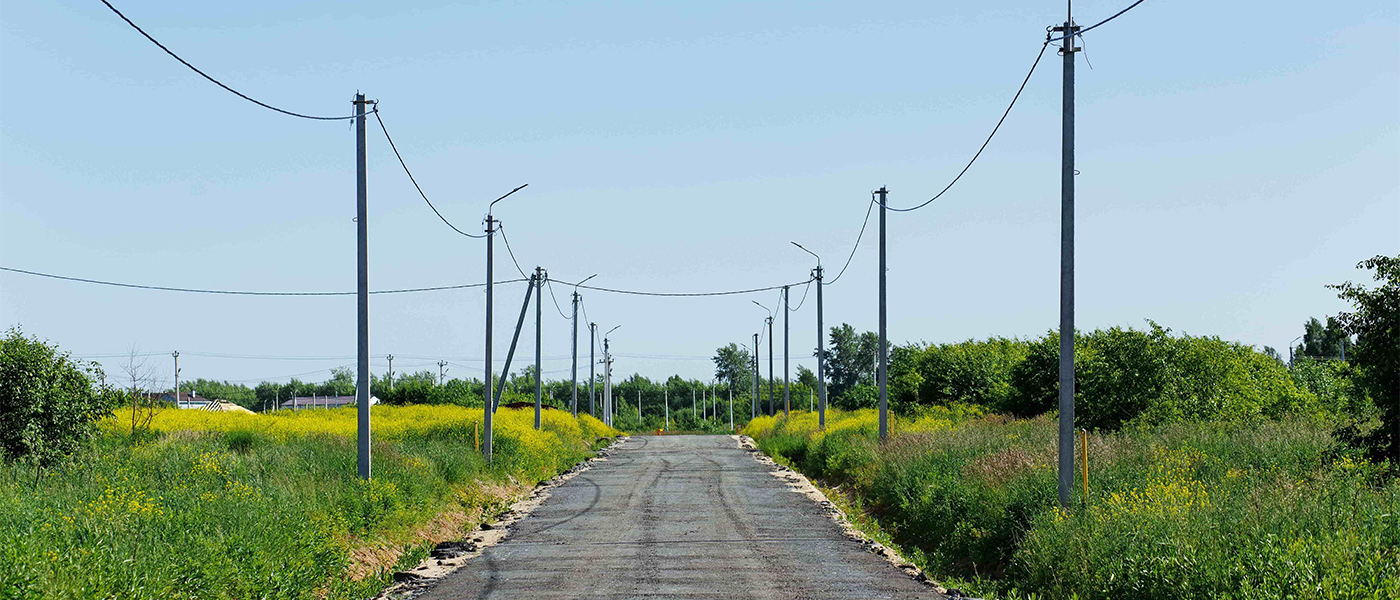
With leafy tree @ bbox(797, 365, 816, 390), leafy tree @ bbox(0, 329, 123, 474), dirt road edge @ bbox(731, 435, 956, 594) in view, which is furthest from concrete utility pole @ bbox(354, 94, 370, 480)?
leafy tree @ bbox(797, 365, 816, 390)

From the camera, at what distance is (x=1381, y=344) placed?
1520 centimetres

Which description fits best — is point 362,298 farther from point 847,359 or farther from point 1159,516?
point 847,359

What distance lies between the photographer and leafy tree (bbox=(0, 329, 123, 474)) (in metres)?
19.1

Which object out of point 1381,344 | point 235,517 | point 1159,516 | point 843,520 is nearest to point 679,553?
point 843,520

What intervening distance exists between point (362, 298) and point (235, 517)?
23.5ft

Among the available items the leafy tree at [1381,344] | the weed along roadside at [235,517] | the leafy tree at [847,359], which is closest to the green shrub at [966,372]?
the weed along roadside at [235,517]

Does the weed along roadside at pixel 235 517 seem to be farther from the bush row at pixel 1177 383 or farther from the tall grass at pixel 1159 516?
the bush row at pixel 1177 383

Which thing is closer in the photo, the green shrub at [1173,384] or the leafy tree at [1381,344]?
the leafy tree at [1381,344]

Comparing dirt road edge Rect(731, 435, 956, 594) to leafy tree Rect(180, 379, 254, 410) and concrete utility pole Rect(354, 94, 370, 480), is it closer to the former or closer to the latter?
concrete utility pole Rect(354, 94, 370, 480)

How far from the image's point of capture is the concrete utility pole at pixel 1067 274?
15.3 m

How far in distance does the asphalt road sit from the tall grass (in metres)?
1.37

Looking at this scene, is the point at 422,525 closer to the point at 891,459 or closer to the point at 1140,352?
the point at 891,459

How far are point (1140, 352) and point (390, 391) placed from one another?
60.2 metres

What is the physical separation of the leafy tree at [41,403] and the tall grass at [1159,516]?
14.1 metres
